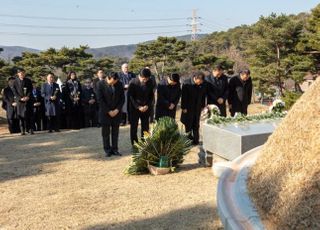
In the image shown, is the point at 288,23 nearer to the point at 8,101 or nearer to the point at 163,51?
the point at 163,51

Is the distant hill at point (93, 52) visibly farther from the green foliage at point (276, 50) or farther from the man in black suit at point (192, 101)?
the man in black suit at point (192, 101)

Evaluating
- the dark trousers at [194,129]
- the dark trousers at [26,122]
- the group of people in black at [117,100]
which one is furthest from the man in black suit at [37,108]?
the dark trousers at [194,129]

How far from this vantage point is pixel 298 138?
3230 millimetres

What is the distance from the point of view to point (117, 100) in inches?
354

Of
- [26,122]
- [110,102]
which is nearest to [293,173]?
[110,102]

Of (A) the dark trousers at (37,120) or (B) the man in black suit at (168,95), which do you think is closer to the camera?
(B) the man in black suit at (168,95)

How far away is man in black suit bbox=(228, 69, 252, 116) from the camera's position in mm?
10516

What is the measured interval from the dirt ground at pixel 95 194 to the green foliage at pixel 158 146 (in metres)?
0.23

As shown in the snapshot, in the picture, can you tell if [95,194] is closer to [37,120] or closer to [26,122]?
[26,122]

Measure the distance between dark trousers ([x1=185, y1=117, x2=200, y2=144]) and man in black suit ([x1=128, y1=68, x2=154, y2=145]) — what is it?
100cm

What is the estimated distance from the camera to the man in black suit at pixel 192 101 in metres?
9.52

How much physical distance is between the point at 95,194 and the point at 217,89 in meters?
4.58

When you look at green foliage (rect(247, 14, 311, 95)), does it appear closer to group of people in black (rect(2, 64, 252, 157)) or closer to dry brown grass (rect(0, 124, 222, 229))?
group of people in black (rect(2, 64, 252, 157))

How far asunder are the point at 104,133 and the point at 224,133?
2.81m
